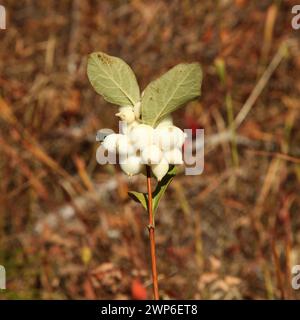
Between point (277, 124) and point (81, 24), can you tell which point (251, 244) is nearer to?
point (277, 124)

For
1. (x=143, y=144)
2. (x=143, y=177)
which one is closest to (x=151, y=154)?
(x=143, y=144)

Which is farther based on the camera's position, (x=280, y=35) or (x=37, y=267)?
(x=280, y=35)

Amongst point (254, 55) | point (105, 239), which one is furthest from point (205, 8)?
point (105, 239)

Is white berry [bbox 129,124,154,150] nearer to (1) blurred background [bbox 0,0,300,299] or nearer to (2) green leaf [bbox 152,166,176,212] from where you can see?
(2) green leaf [bbox 152,166,176,212]

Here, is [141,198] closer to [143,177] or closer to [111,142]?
[111,142]

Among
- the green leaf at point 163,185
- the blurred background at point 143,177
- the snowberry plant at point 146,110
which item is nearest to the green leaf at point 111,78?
the snowberry plant at point 146,110

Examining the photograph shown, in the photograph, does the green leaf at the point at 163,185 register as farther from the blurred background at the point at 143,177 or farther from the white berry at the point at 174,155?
the blurred background at the point at 143,177

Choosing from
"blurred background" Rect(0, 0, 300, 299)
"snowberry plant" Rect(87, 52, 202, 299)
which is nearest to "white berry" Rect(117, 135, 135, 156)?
"snowberry plant" Rect(87, 52, 202, 299)
